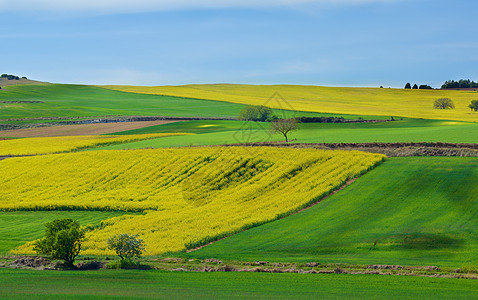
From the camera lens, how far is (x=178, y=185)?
55.0m

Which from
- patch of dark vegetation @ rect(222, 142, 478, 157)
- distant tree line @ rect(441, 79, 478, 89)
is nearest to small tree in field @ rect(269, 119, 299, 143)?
patch of dark vegetation @ rect(222, 142, 478, 157)

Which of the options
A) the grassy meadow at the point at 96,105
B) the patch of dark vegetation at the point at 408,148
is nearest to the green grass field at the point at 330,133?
the patch of dark vegetation at the point at 408,148

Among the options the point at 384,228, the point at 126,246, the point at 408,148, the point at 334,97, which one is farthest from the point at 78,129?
the point at 384,228

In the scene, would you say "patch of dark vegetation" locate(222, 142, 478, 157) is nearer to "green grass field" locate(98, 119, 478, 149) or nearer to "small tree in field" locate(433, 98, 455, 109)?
"green grass field" locate(98, 119, 478, 149)

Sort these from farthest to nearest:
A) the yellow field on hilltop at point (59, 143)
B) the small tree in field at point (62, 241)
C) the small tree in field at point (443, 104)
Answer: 1. the small tree in field at point (443, 104)
2. the yellow field on hilltop at point (59, 143)
3. the small tree in field at point (62, 241)

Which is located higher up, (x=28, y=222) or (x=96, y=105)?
(x=96, y=105)

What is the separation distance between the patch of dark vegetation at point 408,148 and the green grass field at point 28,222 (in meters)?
25.8

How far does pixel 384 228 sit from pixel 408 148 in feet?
75.7

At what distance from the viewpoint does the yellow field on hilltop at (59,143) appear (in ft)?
257

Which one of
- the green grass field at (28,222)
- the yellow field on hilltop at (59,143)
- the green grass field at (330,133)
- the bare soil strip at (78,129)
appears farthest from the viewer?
the bare soil strip at (78,129)

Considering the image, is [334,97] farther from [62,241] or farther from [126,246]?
[62,241]

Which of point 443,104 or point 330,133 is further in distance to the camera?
point 443,104

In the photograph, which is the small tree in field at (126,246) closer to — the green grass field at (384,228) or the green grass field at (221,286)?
the green grass field at (221,286)

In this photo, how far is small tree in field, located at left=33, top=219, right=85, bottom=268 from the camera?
32.7m
